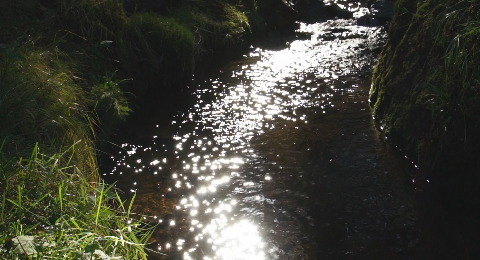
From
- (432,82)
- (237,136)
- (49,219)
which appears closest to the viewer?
(49,219)

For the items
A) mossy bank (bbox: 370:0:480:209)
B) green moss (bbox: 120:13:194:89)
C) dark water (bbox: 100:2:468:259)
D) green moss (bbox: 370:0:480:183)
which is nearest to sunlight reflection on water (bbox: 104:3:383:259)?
dark water (bbox: 100:2:468:259)

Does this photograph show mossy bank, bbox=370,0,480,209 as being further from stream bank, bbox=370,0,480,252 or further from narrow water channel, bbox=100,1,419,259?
narrow water channel, bbox=100,1,419,259

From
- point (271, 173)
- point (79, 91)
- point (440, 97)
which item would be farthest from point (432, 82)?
point (79, 91)

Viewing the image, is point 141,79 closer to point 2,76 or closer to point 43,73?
point 43,73

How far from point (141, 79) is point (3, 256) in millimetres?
4436

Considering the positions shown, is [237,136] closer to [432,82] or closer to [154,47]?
[154,47]

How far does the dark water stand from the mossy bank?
29 centimetres

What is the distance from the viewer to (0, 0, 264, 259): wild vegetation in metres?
2.48

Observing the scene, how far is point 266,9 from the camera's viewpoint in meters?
10.0

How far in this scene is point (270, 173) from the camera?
4.55 m

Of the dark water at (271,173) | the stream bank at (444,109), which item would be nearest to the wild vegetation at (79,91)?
the dark water at (271,173)

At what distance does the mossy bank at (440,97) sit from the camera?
3.90m

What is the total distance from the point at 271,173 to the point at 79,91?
7.35 ft

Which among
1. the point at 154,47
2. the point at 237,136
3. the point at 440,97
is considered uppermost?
the point at 440,97
